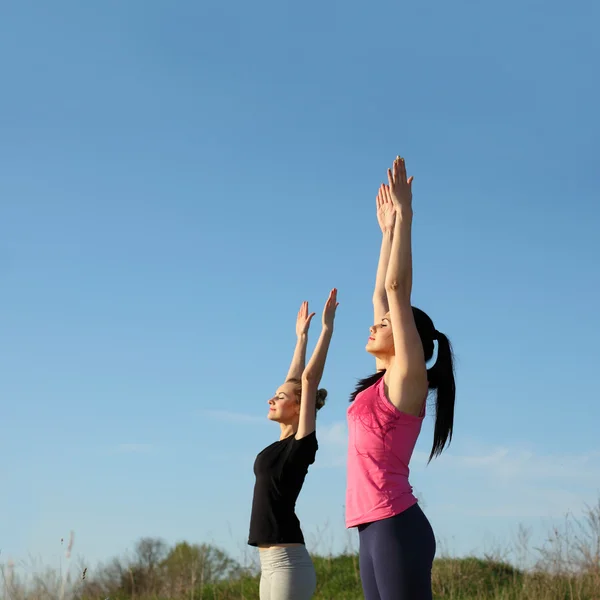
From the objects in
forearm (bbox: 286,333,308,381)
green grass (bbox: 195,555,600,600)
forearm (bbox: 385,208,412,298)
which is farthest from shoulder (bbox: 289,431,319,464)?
green grass (bbox: 195,555,600,600)

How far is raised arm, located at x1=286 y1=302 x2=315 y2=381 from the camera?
21.6ft

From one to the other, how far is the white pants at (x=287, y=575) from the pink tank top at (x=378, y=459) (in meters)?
1.58

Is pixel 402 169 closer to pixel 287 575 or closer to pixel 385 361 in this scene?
pixel 385 361

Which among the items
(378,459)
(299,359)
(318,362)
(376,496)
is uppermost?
(299,359)

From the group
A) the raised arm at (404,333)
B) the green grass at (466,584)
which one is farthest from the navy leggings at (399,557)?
the green grass at (466,584)

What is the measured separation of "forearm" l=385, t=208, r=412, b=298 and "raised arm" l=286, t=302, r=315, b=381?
2628 mm

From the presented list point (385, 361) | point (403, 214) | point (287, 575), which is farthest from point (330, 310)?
point (403, 214)

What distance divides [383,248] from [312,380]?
3.48ft

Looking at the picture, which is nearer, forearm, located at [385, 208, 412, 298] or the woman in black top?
forearm, located at [385, 208, 412, 298]

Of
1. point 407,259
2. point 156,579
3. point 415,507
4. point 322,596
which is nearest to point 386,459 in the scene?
point 415,507

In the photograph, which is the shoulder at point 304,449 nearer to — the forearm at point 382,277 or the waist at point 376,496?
the forearm at point 382,277

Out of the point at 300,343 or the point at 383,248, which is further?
the point at 300,343

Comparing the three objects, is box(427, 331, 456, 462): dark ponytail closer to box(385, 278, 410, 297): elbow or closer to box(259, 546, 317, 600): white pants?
box(385, 278, 410, 297): elbow

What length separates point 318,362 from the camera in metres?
5.71
